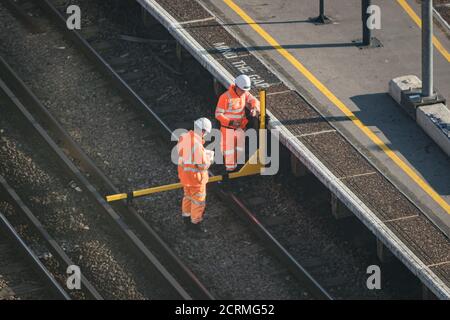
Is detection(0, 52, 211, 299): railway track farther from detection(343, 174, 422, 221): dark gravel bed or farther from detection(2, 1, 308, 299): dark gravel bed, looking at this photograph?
detection(343, 174, 422, 221): dark gravel bed

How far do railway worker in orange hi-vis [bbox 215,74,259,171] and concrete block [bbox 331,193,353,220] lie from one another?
1720 mm

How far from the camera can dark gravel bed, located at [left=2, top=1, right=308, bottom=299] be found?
931 inches

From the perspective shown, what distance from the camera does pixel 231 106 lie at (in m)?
24.9

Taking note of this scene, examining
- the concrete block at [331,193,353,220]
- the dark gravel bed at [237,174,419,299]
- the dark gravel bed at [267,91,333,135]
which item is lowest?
the dark gravel bed at [237,174,419,299]

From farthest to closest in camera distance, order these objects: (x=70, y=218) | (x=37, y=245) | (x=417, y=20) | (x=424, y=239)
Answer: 1. (x=417, y=20)
2. (x=70, y=218)
3. (x=37, y=245)
4. (x=424, y=239)

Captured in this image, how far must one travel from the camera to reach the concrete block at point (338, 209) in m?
24.5

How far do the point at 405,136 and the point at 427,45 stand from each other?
1.47 m

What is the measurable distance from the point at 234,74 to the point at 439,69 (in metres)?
3.35

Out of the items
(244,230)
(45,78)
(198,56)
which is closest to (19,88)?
(45,78)

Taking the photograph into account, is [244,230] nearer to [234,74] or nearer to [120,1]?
[234,74]

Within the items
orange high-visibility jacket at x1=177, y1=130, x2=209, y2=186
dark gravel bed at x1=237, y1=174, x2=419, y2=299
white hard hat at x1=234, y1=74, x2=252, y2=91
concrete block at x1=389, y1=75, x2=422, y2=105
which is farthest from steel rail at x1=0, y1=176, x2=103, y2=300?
concrete block at x1=389, y1=75, x2=422, y2=105

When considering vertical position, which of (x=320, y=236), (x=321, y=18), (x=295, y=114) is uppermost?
(x=321, y=18)

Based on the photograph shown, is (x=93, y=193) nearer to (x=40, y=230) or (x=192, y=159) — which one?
(x=40, y=230)

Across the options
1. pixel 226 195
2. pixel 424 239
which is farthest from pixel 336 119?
pixel 424 239
